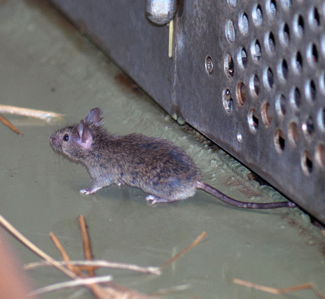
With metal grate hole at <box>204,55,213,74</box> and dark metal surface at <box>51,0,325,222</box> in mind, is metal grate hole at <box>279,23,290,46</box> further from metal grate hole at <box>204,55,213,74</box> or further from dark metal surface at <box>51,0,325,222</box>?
metal grate hole at <box>204,55,213,74</box>

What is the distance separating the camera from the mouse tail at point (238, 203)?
106 inches

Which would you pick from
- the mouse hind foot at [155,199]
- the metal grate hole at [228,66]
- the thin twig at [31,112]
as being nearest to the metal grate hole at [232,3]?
the metal grate hole at [228,66]

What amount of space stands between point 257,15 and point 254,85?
1.25ft

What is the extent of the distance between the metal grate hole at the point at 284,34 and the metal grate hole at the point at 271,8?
0.09 metres

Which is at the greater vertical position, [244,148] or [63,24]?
[63,24]

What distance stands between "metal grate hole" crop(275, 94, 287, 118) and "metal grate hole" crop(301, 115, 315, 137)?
16cm

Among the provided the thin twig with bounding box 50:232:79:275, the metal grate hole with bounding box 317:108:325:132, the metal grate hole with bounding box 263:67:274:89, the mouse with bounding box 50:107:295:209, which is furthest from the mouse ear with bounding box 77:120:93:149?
the metal grate hole with bounding box 317:108:325:132

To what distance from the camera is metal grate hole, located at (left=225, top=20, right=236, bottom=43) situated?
270cm

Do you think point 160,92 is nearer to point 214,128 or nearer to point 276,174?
point 214,128

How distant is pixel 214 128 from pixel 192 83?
34 centimetres

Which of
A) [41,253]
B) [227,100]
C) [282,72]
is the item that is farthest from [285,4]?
[41,253]

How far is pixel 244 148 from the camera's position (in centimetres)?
290

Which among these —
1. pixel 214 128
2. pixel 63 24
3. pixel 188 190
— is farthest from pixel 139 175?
pixel 63 24

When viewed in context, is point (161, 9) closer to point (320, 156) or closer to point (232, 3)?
point (232, 3)
